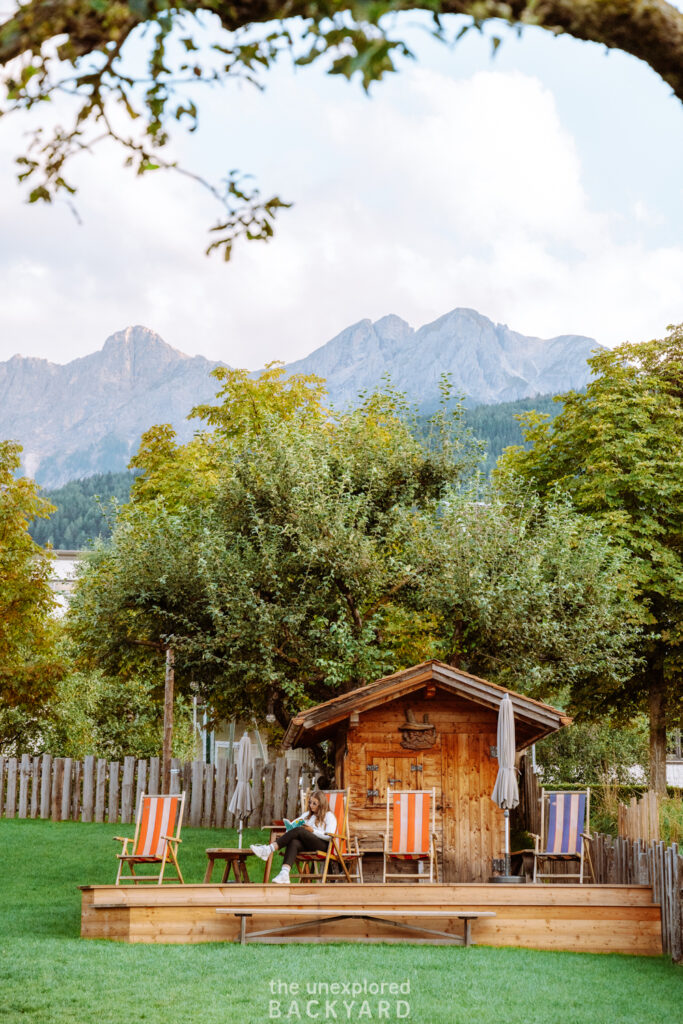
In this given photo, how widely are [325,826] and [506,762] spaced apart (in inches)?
98.3

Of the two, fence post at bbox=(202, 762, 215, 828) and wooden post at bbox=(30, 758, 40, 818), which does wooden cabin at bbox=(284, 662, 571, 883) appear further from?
wooden post at bbox=(30, 758, 40, 818)

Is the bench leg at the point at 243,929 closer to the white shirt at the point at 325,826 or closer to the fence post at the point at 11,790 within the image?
the white shirt at the point at 325,826

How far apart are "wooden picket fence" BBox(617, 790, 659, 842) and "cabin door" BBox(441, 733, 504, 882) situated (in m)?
2.11

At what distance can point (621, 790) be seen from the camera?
28.1m

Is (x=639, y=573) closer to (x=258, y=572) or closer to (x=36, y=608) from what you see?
→ (x=258, y=572)

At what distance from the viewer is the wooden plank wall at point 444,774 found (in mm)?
15266

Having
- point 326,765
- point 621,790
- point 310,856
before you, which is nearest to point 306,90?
point 310,856

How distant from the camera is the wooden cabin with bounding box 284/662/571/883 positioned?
15172 millimetres

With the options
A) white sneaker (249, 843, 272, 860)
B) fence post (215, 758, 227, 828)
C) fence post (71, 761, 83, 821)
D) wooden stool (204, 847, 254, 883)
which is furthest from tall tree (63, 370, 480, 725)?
white sneaker (249, 843, 272, 860)

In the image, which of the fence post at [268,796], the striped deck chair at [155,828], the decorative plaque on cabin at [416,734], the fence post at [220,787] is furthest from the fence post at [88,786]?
the striped deck chair at [155,828]

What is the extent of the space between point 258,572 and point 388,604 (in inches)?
113

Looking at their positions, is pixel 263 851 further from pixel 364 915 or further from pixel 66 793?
pixel 66 793

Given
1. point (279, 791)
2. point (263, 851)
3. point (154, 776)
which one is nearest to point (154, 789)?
point (154, 776)

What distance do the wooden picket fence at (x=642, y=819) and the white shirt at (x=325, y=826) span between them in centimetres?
363
